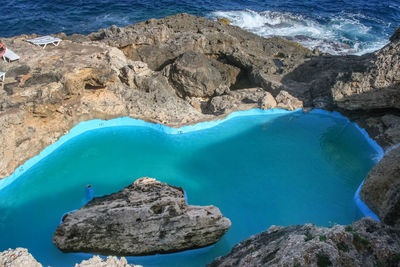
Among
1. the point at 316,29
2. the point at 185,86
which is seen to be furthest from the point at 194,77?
the point at 316,29

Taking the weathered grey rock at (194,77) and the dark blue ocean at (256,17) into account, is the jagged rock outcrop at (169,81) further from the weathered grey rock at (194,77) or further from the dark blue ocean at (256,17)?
the dark blue ocean at (256,17)

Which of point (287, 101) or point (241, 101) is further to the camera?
point (241, 101)

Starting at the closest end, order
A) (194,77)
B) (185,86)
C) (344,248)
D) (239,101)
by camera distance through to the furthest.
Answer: (344,248) < (239,101) < (194,77) < (185,86)

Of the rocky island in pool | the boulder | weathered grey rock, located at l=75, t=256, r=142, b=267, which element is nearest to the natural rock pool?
the boulder

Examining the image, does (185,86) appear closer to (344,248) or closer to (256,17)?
(344,248)

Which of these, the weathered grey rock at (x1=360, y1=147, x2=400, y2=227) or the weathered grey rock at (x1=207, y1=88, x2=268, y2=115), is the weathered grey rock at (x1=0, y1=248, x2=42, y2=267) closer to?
the weathered grey rock at (x1=360, y1=147, x2=400, y2=227)

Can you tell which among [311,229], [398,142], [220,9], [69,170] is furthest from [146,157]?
[220,9]

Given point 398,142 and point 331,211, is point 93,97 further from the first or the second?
point 398,142

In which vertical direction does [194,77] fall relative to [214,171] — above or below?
above
